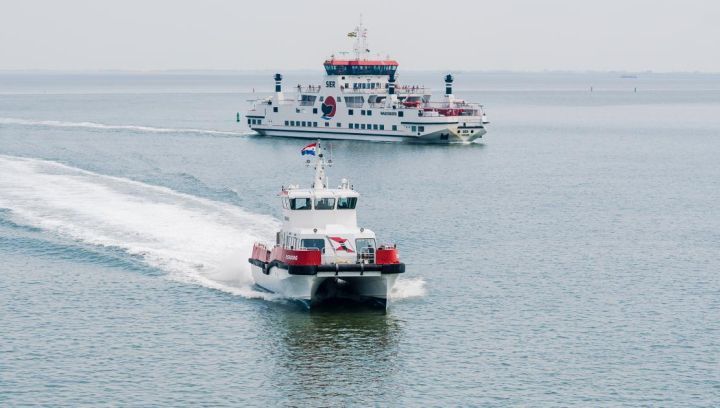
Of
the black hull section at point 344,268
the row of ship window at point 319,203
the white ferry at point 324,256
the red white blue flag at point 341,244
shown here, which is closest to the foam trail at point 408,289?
the white ferry at point 324,256

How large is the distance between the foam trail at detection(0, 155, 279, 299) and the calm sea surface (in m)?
0.25

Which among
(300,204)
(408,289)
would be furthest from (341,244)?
(408,289)

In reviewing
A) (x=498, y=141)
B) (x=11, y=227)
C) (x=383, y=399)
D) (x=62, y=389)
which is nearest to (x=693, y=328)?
(x=383, y=399)

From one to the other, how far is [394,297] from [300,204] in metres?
7.02

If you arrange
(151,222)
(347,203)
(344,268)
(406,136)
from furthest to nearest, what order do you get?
(406,136) → (151,222) → (347,203) → (344,268)

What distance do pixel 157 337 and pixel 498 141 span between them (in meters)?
117

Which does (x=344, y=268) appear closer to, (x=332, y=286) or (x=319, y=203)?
(x=332, y=286)

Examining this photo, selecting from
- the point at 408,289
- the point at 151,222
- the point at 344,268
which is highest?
the point at 344,268

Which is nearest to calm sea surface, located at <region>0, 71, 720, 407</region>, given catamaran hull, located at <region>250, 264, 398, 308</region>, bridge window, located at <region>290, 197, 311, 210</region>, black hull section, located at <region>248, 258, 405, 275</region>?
catamaran hull, located at <region>250, 264, 398, 308</region>

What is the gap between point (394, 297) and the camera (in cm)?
5934

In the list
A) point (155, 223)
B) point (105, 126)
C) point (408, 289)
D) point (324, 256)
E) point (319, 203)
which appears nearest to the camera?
point (324, 256)

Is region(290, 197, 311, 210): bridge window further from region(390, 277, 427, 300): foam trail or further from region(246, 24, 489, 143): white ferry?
region(246, 24, 489, 143): white ferry

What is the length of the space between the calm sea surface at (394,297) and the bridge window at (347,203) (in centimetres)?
532

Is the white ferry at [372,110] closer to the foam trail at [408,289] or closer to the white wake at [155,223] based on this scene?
the white wake at [155,223]
